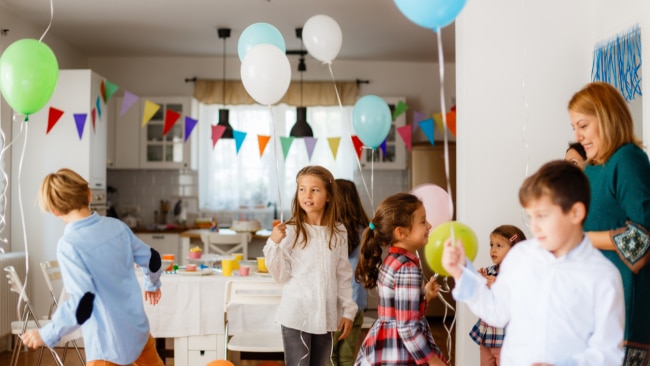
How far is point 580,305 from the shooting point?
63.1 inches

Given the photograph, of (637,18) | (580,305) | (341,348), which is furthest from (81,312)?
(637,18)

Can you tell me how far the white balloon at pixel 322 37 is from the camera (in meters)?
3.79

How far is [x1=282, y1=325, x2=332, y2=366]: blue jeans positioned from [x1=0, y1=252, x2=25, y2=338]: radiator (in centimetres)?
309

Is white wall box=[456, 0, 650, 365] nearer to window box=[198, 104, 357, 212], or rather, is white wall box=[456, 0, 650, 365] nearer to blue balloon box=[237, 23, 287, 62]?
blue balloon box=[237, 23, 287, 62]

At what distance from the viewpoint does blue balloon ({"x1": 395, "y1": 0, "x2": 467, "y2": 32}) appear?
6.68ft

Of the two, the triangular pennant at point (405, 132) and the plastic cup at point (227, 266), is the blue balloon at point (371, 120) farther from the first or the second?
the triangular pennant at point (405, 132)

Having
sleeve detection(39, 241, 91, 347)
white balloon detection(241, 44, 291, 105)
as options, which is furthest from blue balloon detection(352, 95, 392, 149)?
sleeve detection(39, 241, 91, 347)

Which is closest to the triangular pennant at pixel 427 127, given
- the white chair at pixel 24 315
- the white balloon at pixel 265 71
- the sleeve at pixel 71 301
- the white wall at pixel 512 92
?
the white wall at pixel 512 92

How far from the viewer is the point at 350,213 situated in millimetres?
3236

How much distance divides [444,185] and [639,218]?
15.1 feet

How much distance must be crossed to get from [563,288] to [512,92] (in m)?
1.97

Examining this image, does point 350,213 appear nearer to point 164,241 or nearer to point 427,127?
point 427,127

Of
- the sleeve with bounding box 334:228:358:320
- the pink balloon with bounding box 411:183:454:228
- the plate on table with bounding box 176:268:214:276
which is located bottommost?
the plate on table with bounding box 176:268:214:276

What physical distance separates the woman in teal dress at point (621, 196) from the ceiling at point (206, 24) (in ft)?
11.2
